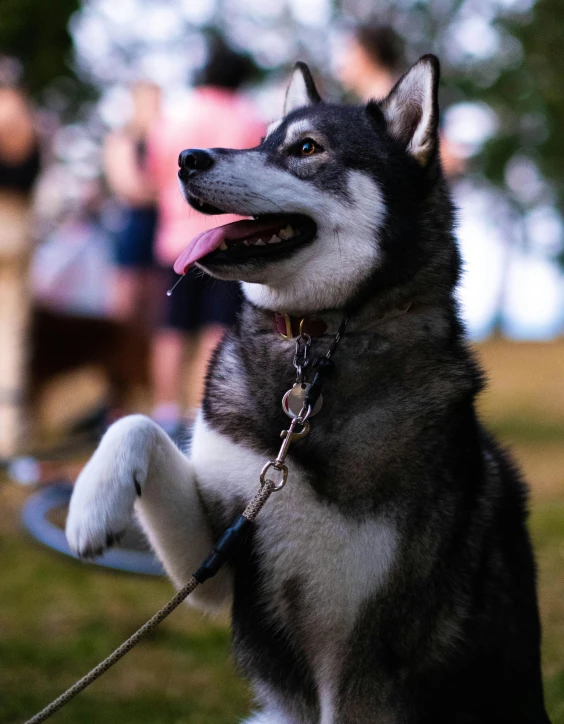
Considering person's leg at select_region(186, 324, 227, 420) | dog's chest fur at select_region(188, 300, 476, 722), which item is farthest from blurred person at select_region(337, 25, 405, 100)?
dog's chest fur at select_region(188, 300, 476, 722)

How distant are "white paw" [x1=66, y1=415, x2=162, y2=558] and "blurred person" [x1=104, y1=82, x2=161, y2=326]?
12.5ft

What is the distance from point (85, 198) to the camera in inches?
418

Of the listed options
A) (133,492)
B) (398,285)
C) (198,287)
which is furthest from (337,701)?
(198,287)

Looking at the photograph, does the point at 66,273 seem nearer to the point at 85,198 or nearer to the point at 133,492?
the point at 85,198

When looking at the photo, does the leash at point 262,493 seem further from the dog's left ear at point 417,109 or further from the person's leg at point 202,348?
the person's leg at point 202,348

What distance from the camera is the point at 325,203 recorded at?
2.20 m

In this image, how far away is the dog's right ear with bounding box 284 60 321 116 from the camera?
267 cm

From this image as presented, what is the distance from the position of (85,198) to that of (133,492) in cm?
914

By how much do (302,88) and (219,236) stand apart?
2.55 feet

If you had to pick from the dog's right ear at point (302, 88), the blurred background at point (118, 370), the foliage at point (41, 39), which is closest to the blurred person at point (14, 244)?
the blurred background at point (118, 370)

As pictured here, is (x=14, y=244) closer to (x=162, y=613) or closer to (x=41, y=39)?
(x=162, y=613)

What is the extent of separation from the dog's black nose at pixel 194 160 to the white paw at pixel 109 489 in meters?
0.64

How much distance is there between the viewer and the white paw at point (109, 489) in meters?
1.94

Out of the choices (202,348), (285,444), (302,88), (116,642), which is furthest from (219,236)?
(202,348)
